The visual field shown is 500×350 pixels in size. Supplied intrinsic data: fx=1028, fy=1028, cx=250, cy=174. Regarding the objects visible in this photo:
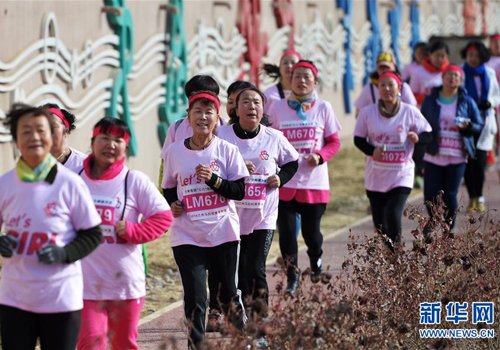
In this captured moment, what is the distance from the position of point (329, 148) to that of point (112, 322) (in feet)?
11.7

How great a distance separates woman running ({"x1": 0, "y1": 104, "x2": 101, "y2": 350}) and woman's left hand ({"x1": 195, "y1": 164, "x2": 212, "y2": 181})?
4.47ft

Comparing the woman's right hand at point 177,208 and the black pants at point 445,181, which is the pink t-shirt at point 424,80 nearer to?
the black pants at point 445,181

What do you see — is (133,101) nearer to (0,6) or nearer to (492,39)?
(0,6)

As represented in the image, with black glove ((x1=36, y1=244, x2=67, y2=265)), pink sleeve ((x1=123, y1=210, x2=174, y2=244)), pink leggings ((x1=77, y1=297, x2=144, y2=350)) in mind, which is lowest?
pink leggings ((x1=77, y1=297, x2=144, y2=350))

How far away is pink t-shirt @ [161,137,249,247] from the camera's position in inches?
254

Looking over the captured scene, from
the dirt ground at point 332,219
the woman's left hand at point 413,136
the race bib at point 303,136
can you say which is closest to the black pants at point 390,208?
the woman's left hand at point 413,136

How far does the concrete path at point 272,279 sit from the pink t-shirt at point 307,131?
922mm

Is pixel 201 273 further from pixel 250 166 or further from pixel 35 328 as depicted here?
pixel 35 328

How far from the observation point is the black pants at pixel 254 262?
23.8 feet

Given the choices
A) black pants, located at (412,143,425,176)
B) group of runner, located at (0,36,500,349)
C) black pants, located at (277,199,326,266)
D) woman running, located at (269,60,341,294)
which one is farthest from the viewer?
black pants, located at (412,143,425,176)

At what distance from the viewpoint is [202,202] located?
6.47 m

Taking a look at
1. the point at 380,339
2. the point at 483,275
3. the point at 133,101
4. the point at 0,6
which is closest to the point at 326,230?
the point at 133,101

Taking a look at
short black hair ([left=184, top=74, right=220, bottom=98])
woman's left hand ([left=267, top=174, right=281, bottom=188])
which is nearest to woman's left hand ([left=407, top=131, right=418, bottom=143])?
woman's left hand ([left=267, top=174, right=281, bottom=188])

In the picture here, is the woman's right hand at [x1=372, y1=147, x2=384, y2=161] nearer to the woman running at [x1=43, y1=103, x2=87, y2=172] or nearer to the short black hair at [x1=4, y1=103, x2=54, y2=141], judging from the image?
the woman running at [x1=43, y1=103, x2=87, y2=172]
